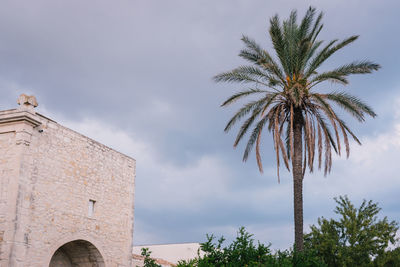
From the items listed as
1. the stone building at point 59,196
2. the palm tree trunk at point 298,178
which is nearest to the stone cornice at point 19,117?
the stone building at point 59,196

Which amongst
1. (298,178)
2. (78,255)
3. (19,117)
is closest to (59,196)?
(19,117)

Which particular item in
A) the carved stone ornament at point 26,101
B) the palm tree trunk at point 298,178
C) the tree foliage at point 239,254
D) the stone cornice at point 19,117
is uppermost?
the carved stone ornament at point 26,101

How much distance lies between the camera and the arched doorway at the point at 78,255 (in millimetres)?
17625

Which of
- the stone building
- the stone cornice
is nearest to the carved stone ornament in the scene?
the stone building

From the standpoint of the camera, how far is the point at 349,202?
22281 mm

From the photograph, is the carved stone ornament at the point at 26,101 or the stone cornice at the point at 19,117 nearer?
the stone cornice at the point at 19,117

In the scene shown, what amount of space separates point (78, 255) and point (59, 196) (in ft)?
10.9

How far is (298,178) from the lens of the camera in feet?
51.3

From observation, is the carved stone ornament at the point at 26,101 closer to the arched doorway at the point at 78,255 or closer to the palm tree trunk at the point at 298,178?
the arched doorway at the point at 78,255

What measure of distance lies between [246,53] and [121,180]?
739 cm

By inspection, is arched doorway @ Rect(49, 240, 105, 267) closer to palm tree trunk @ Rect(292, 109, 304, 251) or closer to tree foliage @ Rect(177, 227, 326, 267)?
palm tree trunk @ Rect(292, 109, 304, 251)

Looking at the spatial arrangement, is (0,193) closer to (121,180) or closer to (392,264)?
(121,180)

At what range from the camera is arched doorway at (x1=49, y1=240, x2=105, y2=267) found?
57.8ft

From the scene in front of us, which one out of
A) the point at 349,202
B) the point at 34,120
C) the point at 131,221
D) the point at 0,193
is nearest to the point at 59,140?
the point at 34,120
